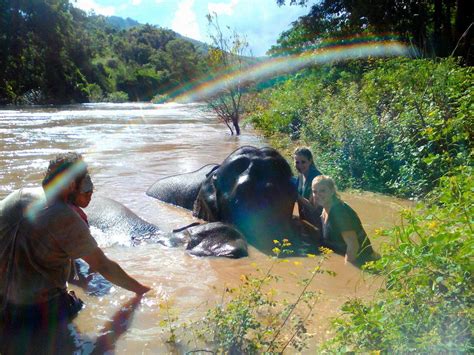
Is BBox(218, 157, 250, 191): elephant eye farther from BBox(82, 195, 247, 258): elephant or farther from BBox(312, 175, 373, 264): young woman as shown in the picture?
BBox(312, 175, 373, 264): young woman

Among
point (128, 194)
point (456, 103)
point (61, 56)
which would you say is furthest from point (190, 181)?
point (61, 56)

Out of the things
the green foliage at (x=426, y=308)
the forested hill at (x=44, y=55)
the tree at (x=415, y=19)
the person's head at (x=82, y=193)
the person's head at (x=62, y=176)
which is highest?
the forested hill at (x=44, y=55)

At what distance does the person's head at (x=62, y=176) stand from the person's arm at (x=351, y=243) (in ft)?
8.63

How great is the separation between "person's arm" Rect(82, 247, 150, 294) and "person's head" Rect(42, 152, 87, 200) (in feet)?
1.38

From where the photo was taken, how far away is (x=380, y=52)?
16375mm

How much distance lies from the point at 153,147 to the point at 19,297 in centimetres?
1015

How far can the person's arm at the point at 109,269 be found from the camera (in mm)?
3077

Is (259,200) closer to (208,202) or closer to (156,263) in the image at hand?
(208,202)

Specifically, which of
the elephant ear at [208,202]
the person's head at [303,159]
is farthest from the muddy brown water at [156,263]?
the person's head at [303,159]

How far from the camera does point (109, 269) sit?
3230 millimetres

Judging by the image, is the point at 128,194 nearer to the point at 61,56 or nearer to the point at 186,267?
the point at 186,267

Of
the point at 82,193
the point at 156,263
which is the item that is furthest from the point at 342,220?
the point at 82,193

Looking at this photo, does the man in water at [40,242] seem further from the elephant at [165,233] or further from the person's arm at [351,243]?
the person's arm at [351,243]

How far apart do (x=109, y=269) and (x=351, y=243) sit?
2363 mm
